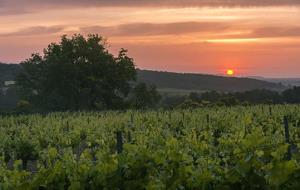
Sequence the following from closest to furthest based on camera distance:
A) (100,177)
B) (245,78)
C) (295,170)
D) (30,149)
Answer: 1. (295,170)
2. (100,177)
3. (30,149)
4. (245,78)

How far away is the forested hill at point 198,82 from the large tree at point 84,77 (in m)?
59.4

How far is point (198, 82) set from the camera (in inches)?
4665

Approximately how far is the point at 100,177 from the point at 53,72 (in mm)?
47948

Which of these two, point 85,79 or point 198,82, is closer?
point 85,79

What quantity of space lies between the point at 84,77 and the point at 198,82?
6930cm

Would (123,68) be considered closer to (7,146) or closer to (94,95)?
(94,95)

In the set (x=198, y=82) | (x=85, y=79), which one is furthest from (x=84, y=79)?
(x=198, y=82)

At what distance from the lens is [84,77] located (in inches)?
2021

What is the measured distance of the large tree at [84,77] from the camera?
5094cm

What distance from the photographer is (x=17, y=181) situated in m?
5.39

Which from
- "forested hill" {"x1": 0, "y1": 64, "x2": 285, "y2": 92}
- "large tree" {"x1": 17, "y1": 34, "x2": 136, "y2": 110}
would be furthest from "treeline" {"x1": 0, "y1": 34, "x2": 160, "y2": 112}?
"forested hill" {"x1": 0, "y1": 64, "x2": 285, "y2": 92}

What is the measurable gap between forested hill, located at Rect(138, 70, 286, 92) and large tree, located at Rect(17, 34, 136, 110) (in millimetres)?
→ 59350

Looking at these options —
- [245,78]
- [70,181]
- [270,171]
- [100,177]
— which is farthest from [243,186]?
[245,78]

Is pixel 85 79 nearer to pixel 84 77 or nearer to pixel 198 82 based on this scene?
pixel 84 77
